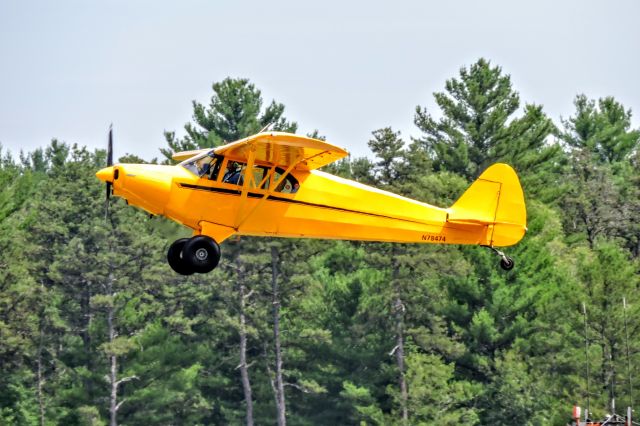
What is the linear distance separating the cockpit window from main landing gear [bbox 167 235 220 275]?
1.14 metres

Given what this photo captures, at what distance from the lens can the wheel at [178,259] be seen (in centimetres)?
2577

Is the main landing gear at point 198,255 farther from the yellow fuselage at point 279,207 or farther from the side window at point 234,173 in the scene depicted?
the side window at point 234,173

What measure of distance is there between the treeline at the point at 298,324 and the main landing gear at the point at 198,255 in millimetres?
29837

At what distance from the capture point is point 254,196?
25938mm

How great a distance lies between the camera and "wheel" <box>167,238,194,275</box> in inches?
1014

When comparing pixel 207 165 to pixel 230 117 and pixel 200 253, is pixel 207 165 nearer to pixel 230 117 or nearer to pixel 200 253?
pixel 200 253

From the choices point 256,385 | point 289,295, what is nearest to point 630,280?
point 289,295

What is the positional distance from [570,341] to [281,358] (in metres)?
13.4

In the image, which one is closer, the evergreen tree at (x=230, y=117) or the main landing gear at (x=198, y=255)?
the main landing gear at (x=198, y=255)

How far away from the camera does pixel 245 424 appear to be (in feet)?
221

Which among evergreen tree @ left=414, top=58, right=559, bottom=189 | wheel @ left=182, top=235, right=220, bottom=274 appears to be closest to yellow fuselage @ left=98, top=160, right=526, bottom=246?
wheel @ left=182, top=235, right=220, bottom=274

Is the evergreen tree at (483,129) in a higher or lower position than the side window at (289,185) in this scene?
higher

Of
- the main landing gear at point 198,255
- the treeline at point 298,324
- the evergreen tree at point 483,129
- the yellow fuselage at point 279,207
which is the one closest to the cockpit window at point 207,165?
the yellow fuselage at point 279,207

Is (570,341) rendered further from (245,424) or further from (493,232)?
(493,232)
